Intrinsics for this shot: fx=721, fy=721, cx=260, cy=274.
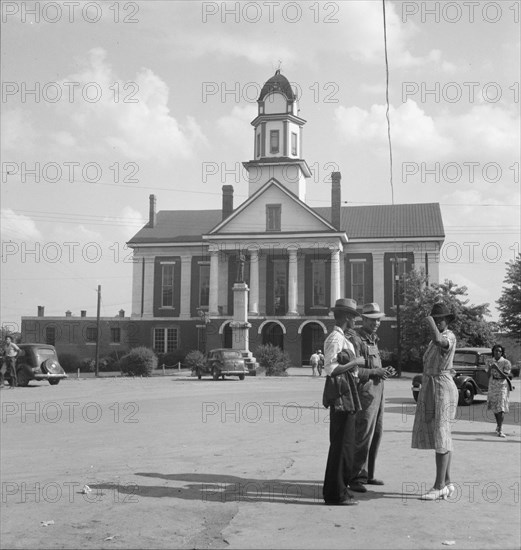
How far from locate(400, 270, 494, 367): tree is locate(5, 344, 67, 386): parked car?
23.3 meters

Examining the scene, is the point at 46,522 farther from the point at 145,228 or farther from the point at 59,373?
the point at 145,228

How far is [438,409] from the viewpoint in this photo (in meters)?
7.13

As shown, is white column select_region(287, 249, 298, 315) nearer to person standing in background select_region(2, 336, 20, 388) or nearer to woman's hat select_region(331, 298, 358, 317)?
person standing in background select_region(2, 336, 20, 388)

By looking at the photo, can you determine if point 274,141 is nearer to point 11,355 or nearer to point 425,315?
point 425,315

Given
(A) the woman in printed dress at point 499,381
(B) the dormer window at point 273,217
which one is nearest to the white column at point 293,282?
(B) the dormer window at point 273,217

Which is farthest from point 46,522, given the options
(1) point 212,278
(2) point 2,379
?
(1) point 212,278

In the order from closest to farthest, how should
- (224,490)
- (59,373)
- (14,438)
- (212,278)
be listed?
(224,490) → (14,438) → (59,373) → (212,278)

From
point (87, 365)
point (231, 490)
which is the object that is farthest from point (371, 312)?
point (87, 365)

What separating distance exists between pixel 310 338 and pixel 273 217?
9340mm

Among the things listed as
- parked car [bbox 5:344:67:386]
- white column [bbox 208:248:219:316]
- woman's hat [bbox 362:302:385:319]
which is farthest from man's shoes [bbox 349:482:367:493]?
white column [bbox 208:248:219:316]

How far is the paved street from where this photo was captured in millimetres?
5961

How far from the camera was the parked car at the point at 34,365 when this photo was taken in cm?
2795

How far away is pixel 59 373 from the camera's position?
2892 cm

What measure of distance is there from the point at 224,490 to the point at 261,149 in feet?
169
